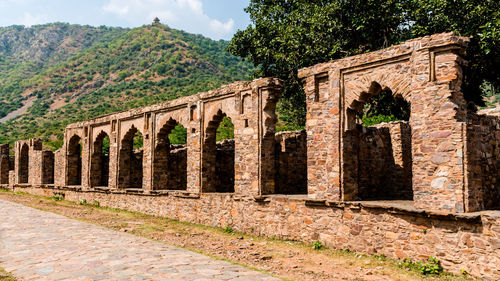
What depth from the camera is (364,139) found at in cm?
1034

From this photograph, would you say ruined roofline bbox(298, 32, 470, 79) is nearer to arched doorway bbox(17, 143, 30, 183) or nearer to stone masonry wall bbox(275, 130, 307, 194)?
stone masonry wall bbox(275, 130, 307, 194)

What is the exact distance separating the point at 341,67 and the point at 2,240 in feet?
27.9

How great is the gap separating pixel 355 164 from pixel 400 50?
2.75 m

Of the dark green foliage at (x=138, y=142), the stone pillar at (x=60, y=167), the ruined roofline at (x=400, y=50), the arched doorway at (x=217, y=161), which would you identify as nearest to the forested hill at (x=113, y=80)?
the dark green foliage at (x=138, y=142)

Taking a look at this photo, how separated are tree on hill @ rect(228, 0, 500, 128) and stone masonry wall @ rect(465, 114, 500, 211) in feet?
17.2

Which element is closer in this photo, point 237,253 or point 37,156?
point 237,253

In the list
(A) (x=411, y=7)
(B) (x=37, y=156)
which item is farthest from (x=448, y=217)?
(B) (x=37, y=156)

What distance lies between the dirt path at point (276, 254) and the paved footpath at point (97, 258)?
0.70m

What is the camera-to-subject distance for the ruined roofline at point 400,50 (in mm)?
7055

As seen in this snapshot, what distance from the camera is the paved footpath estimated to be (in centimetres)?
595

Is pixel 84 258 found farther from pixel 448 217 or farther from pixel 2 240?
pixel 448 217

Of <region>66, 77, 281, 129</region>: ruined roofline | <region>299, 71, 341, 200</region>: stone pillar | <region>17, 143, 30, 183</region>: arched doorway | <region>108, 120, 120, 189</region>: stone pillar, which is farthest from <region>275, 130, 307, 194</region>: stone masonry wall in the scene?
<region>17, 143, 30, 183</region>: arched doorway

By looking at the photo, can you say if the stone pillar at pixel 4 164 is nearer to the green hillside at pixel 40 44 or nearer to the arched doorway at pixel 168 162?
the arched doorway at pixel 168 162

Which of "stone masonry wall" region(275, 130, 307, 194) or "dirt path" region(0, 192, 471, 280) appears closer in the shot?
"dirt path" region(0, 192, 471, 280)
